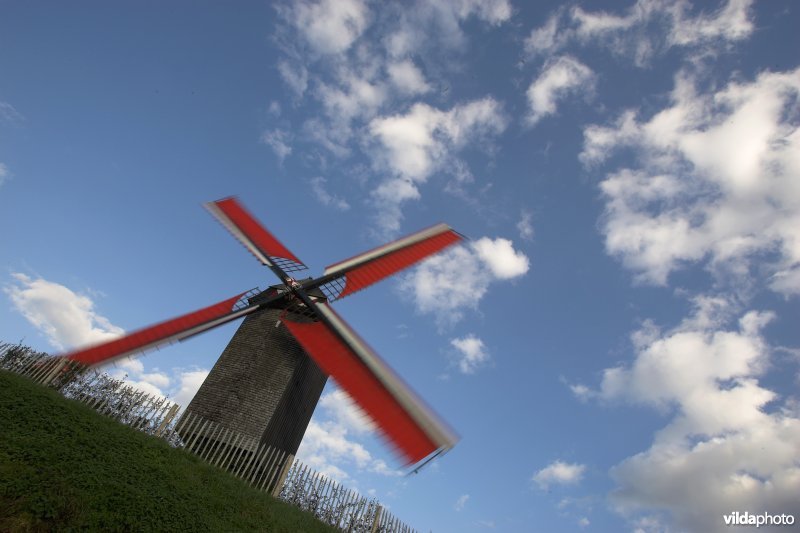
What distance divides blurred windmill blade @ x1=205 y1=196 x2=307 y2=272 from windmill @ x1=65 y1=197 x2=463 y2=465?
0.05m

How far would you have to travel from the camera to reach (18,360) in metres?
12.8

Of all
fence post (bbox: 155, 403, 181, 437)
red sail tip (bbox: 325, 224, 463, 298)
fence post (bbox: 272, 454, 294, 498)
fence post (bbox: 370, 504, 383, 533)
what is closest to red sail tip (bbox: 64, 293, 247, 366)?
fence post (bbox: 155, 403, 181, 437)

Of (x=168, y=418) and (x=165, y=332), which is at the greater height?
(x=165, y=332)

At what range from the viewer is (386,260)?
16984 millimetres

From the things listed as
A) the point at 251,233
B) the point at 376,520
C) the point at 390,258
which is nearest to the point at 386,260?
the point at 390,258

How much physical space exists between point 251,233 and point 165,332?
193 inches

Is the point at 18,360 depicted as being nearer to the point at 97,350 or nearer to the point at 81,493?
the point at 97,350

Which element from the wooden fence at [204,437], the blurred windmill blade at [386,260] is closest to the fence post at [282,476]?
the wooden fence at [204,437]

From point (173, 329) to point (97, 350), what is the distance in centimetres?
191

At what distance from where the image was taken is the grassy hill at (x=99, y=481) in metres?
6.39

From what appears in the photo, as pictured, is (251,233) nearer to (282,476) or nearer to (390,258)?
(390,258)

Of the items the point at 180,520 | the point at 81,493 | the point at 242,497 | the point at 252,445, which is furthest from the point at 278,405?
the point at 81,493

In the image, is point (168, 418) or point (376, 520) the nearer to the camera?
point (168, 418)

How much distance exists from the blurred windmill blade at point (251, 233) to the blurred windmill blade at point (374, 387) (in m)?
2.83
